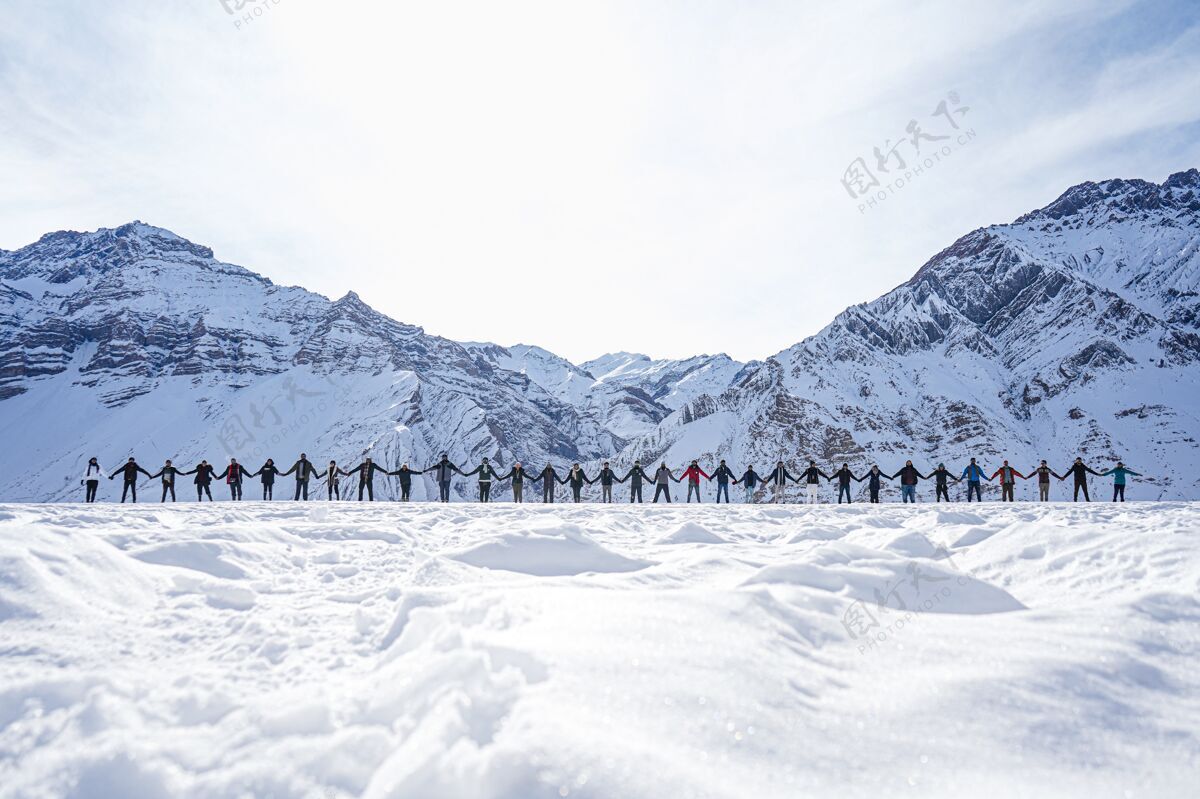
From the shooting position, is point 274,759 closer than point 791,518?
Yes

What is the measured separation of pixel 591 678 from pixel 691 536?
6.86m

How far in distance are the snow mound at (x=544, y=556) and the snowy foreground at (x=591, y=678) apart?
1.90 feet

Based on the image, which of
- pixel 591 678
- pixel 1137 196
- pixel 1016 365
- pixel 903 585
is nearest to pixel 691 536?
pixel 903 585

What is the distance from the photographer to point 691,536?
9.98m

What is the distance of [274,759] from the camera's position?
9.36 feet

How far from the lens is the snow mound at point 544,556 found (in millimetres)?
7211

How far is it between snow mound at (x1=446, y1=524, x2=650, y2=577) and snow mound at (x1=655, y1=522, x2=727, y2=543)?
2.15 metres

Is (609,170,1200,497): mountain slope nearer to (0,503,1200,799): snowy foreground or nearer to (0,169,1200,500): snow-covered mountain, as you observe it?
(0,169,1200,500): snow-covered mountain

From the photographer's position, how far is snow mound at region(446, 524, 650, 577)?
7.21 m

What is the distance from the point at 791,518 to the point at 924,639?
33.4 ft

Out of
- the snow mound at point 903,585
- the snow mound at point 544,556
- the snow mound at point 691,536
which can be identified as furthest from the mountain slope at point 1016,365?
the snow mound at point 903,585

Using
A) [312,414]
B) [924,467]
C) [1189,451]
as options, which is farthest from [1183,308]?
[312,414]

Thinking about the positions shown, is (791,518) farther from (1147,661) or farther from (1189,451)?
(1189,451)

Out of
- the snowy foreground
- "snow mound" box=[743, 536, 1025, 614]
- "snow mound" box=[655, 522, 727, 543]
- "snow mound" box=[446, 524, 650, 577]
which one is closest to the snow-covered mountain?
"snow mound" box=[655, 522, 727, 543]
